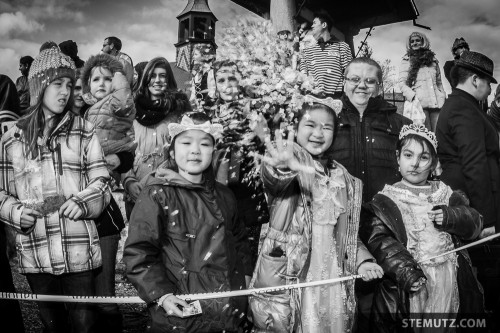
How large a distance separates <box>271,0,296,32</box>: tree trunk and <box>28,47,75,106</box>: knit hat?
4.90 meters

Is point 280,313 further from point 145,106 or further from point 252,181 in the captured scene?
point 145,106

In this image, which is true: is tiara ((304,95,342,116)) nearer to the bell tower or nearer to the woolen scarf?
the woolen scarf

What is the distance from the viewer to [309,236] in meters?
3.24

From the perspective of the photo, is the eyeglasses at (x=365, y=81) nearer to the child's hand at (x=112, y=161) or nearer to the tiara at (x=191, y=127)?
the tiara at (x=191, y=127)

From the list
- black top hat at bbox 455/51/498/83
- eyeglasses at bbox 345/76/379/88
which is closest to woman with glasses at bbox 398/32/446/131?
black top hat at bbox 455/51/498/83

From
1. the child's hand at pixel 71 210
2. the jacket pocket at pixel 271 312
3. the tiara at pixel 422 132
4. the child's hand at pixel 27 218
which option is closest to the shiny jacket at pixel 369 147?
the tiara at pixel 422 132

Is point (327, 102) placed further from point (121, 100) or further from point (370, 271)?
point (121, 100)

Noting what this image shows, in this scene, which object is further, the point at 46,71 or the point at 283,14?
the point at 283,14

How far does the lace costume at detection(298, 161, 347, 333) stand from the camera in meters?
3.17

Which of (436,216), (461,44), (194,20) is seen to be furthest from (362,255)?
(194,20)

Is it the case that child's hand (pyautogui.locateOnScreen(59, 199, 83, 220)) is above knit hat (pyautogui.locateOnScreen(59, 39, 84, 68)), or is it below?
below

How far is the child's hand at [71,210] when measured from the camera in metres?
3.06

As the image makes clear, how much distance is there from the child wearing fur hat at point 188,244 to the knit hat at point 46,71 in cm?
99

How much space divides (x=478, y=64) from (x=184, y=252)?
372cm
